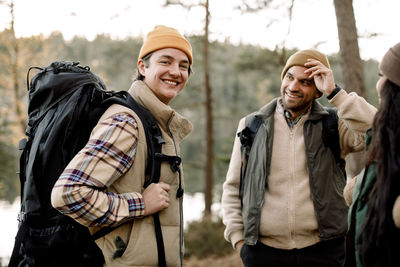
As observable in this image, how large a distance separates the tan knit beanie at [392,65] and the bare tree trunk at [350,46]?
2186mm

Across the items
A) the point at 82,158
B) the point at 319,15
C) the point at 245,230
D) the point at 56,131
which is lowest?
the point at 245,230

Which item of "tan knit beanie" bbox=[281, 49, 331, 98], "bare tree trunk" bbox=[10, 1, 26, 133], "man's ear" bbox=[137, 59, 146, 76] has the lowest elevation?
"man's ear" bbox=[137, 59, 146, 76]

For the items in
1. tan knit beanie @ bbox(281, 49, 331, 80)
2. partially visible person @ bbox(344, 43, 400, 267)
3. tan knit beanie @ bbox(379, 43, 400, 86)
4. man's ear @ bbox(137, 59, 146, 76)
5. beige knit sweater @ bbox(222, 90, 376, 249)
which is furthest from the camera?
tan knit beanie @ bbox(281, 49, 331, 80)

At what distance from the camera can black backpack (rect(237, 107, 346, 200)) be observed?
2.74 m

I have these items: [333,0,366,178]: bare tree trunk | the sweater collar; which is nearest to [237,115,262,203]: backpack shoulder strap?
the sweater collar

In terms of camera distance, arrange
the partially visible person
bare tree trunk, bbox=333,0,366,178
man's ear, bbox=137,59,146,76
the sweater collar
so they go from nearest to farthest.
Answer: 1. the partially visible person
2. the sweater collar
3. man's ear, bbox=137,59,146,76
4. bare tree trunk, bbox=333,0,366,178

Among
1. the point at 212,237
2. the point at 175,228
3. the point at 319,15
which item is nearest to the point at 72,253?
the point at 175,228

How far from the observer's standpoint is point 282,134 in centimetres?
290

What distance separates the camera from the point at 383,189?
1614 mm

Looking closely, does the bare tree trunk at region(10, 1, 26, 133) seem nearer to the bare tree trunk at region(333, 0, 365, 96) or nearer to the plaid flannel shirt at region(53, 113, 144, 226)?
the bare tree trunk at region(333, 0, 365, 96)

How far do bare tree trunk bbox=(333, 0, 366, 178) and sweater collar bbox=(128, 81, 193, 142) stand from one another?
240 centimetres

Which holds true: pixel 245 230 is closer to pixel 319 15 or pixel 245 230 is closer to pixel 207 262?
pixel 319 15

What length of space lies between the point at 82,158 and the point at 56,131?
9.4 inches

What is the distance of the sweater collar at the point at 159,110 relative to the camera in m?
2.15
